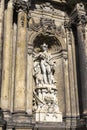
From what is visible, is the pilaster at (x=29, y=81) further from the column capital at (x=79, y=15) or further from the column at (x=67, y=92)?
the column capital at (x=79, y=15)

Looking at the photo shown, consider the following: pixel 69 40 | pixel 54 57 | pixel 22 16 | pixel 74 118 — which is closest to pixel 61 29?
pixel 69 40

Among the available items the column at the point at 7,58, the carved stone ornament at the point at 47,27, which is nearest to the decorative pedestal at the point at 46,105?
the column at the point at 7,58

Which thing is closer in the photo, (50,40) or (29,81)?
(29,81)

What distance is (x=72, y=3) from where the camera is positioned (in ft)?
44.0

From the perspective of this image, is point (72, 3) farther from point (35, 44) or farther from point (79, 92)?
point (79, 92)

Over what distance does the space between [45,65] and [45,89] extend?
1.21 m

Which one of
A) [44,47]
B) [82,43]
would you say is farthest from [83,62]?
[44,47]

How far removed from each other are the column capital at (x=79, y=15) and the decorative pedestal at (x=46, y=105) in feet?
11.5

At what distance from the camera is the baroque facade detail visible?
398 inches

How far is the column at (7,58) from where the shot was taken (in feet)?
31.9

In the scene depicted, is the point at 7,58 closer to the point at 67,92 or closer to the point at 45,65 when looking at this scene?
the point at 45,65

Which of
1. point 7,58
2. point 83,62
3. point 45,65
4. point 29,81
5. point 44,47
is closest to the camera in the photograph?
point 7,58

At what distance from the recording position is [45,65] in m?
12.3

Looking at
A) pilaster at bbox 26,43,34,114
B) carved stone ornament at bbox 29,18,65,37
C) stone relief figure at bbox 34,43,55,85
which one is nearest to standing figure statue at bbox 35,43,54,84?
stone relief figure at bbox 34,43,55,85
